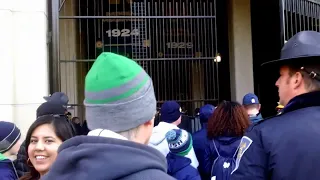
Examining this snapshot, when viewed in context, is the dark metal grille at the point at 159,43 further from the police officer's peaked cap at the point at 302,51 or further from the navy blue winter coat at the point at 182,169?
the police officer's peaked cap at the point at 302,51

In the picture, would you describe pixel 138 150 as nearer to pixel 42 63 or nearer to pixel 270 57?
pixel 42 63

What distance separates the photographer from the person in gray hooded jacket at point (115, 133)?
137cm

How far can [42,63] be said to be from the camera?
5.88m

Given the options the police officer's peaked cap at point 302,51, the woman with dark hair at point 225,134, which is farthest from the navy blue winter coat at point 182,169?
the police officer's peaked cap at point 302,51

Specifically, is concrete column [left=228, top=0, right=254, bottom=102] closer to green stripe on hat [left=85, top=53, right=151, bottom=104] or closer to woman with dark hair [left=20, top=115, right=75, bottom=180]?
woman with dark hair [left=20, top=115, right=75, bottom=180]

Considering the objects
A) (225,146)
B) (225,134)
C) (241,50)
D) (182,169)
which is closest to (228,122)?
(225,134)

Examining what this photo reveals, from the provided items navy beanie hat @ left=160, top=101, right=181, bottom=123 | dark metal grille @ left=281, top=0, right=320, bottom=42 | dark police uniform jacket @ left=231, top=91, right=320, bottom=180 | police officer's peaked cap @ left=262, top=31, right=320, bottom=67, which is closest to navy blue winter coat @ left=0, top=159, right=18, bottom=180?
dark police uniform jacket @ left=231, top=91, right=320, bottom=180

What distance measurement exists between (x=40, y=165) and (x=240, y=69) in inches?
299

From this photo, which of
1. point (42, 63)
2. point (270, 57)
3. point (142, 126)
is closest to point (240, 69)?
point (270, 57)

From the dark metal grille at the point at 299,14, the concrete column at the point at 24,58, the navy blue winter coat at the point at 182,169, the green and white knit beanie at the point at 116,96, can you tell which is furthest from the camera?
the dark metal grille at the point at 299,14

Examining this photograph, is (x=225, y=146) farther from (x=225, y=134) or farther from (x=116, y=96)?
(x=116, y=96)

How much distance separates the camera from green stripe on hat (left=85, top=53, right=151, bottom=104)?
1.52 meters

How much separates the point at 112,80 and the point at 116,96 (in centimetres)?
6

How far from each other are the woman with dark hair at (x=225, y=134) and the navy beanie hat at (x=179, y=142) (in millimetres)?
281
